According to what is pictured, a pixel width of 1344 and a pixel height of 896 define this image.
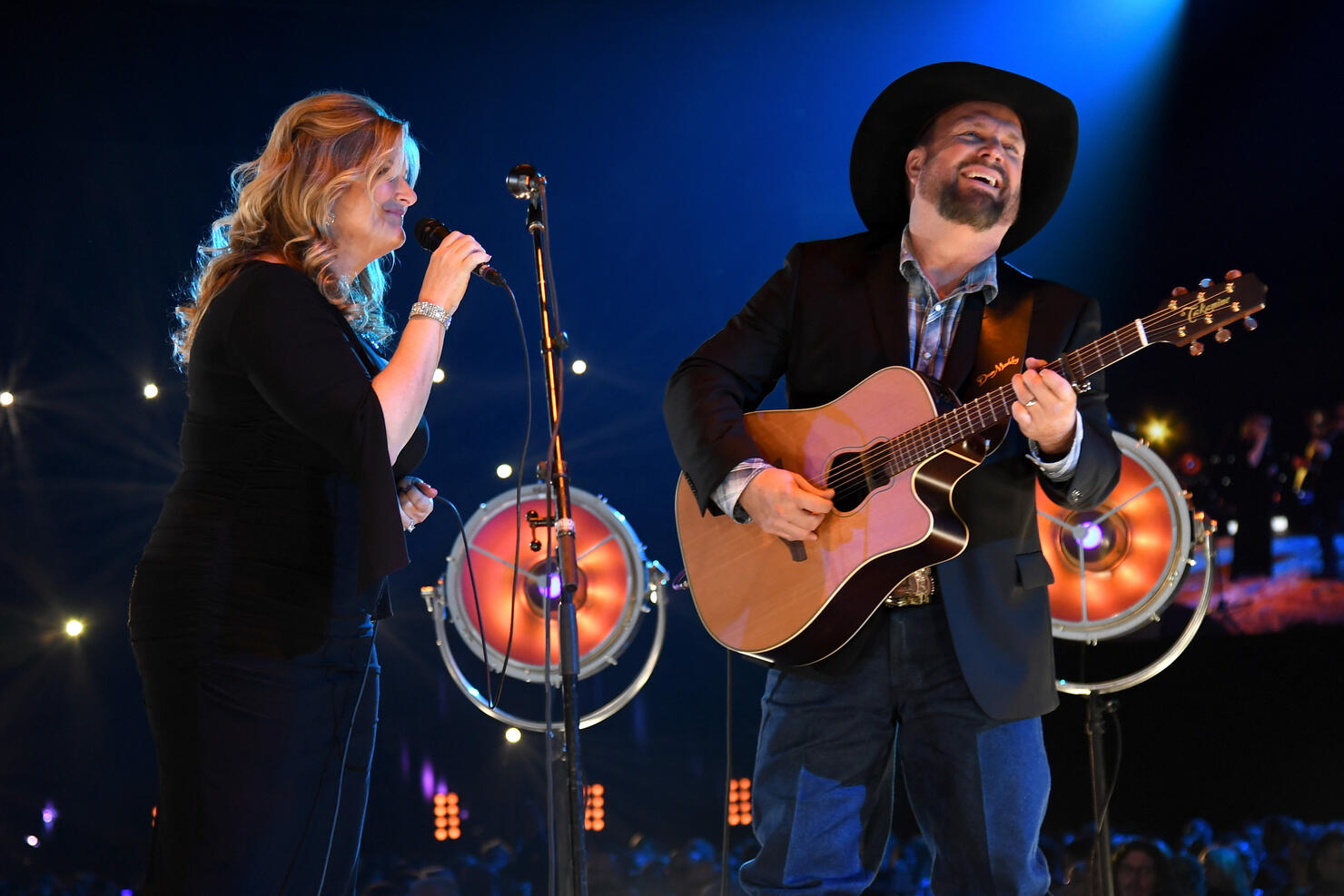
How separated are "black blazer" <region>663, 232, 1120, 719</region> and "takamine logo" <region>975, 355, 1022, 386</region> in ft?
0.12

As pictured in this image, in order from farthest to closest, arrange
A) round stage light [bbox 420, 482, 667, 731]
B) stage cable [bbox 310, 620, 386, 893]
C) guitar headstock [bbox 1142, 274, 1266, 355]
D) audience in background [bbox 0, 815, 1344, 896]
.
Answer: audience in background [bbox 0, 815, 1344, 896] < round stage light [bbox 420, 482, 667, 731] < guitar headstock [bbox 1142, 274, 1266, 355] < stage cable [bbox 310, 620, 386, 893]

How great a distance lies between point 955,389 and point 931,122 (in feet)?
2.54

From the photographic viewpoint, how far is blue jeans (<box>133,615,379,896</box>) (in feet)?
5.70

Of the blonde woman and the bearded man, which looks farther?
the bearded man

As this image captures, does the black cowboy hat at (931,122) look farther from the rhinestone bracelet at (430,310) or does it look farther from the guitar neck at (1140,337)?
the rhinestone bracelet at (430,310)

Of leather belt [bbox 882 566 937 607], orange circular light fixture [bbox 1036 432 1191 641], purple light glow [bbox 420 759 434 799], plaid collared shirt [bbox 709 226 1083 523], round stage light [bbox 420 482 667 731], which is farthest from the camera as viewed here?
purple light glow [bbox 420 759 434 799]

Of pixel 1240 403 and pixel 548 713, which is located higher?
pixel 1240 403

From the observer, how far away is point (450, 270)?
6.89 ft

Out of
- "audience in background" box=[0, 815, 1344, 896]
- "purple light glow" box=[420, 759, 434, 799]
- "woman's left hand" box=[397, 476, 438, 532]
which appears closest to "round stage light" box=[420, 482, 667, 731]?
"purple light glow" box=[420, 759, 434, 799]

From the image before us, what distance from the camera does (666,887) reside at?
411 cm

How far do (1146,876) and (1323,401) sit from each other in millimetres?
1967

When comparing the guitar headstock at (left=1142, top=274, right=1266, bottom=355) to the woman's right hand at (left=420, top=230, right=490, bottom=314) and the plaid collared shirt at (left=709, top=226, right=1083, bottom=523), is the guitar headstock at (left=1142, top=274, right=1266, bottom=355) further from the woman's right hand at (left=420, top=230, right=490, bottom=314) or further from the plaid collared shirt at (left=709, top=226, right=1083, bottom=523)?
the woman's right hand at (left=420, top=230, right=490, bottom=314)

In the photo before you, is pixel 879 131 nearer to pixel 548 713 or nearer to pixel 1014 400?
pixel 1014 400

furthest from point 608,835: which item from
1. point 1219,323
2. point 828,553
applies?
point 1219,323
